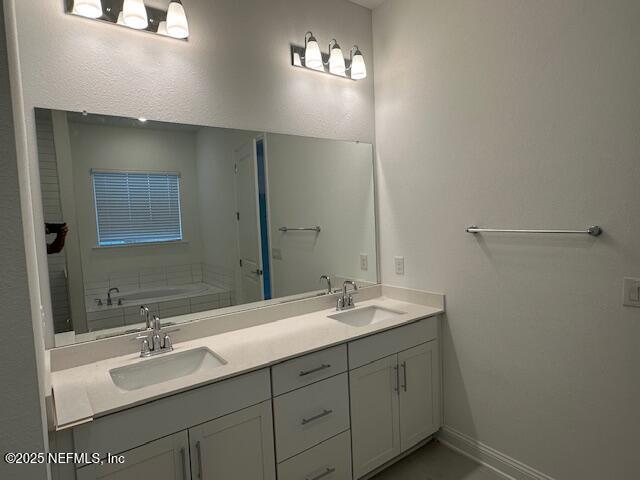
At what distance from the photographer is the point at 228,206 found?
1992 millimetres

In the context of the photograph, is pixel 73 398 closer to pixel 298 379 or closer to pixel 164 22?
pixel 298 379

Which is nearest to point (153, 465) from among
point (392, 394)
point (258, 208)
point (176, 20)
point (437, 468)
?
point (392, 394)

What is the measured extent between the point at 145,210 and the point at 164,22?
0.87 metres

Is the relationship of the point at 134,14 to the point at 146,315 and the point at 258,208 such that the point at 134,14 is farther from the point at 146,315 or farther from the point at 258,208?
the point at 146,315

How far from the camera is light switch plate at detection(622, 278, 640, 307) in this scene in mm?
1474

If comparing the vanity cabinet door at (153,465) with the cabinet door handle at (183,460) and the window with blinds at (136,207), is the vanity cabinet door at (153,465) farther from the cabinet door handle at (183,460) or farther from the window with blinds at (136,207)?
the window with blinds at (136,207)

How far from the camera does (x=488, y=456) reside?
6.64 ft

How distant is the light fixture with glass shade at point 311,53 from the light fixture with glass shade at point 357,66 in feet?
0.79

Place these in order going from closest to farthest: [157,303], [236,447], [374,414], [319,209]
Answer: [236,447]
[157,303]
[374,414]
[319,209]

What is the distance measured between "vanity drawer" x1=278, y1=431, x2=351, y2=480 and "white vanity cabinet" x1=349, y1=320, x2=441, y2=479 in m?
0.06

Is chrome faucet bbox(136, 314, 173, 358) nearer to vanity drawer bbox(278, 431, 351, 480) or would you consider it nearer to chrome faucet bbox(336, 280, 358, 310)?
vanity drawer bbox(278, 431, 351, 480)

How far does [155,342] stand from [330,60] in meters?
1.85

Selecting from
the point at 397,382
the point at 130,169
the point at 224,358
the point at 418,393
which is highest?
the point at 130,169

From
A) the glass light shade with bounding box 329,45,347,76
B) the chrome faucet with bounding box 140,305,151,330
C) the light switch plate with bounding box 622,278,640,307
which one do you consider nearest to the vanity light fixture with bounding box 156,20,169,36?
the glass light shade with bounding box 329,45,347,76
